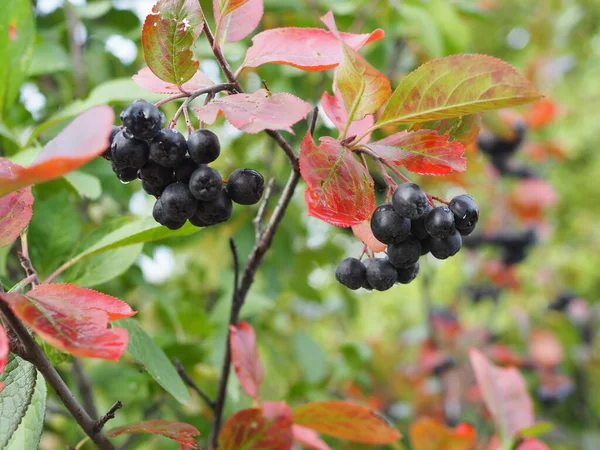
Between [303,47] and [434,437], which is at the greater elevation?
[303,47]

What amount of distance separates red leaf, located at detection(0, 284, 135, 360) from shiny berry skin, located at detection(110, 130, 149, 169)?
0.40 feet

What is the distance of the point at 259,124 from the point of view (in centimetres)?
50

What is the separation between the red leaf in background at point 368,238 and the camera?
2.14ft

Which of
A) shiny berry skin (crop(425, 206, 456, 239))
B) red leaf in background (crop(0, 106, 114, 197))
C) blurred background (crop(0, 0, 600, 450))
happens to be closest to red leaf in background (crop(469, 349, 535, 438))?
blurred background (crop(0, 0, 600, 450))

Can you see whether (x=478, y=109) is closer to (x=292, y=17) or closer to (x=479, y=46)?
(x=292, y=17)

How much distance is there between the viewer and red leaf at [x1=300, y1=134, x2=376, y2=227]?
56 centimetres

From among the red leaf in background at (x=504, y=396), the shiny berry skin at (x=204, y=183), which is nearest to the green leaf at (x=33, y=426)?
the shiny berry skin at (x=204, y=183)

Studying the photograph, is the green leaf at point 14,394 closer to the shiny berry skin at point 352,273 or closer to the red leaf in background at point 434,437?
the shiny berry skin at point 352,273

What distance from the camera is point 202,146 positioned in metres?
0.53

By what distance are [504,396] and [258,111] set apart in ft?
2.60

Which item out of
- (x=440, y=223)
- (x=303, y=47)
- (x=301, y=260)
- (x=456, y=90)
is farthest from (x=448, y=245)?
(x=301, y=260)

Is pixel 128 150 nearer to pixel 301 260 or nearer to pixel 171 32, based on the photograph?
pixel 171 32

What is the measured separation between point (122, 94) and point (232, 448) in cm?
56

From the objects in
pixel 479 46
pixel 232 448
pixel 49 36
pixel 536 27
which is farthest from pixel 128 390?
pixel 479 46
